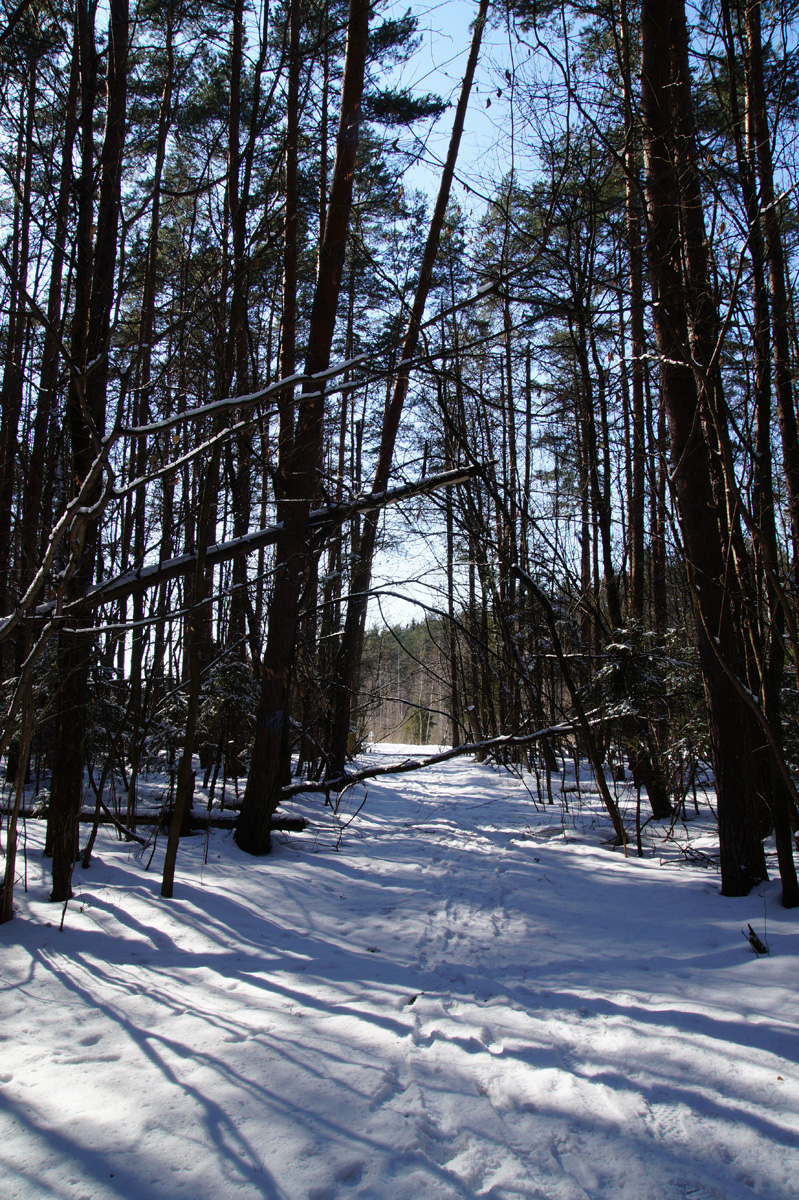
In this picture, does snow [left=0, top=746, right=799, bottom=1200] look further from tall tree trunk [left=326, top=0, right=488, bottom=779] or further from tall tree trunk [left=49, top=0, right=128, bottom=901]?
tall tree trunk [left=326, top=0, right=488, bottom=779]

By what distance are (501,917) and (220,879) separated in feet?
6.67

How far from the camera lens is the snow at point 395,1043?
164 cm

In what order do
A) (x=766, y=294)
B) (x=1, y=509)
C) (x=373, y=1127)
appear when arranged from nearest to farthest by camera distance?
(x=373, y=1127), (x=766, y=294), (x=1, y=509)

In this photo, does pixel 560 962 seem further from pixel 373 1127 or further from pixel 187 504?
pixel 187 504

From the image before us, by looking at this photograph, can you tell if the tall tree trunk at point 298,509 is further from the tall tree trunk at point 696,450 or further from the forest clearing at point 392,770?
the tall tree trunk at point 696,450

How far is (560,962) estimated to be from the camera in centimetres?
309

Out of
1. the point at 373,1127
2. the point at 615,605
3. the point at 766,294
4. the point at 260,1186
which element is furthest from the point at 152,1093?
the point at 615,605

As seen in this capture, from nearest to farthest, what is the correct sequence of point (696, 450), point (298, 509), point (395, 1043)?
1. point (395, 1043)
2. point (696, 450)
3. point (298, 509)

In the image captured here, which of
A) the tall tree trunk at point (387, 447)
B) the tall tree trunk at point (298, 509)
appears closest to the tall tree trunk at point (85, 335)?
the tall tree trunk at point (298, 509)

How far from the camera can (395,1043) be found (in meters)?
2.26

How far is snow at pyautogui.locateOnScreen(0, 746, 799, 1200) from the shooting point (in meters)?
1.64

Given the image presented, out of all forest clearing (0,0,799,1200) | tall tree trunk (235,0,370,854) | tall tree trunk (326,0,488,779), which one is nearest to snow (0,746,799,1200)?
forest clearing (0,0,799,1200)

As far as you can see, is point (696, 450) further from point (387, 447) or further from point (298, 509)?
point (387, 447)

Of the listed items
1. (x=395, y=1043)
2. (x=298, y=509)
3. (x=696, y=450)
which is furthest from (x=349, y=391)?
(x=395, y=1043)
